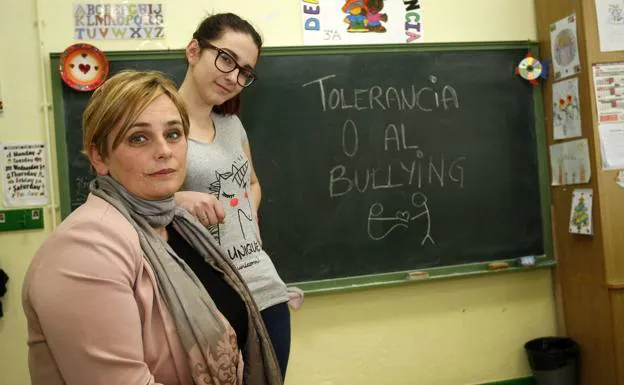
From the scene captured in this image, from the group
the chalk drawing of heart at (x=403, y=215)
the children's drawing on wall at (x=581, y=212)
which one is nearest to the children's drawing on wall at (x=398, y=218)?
the chalk drawing of heart at (x=403, y=215)

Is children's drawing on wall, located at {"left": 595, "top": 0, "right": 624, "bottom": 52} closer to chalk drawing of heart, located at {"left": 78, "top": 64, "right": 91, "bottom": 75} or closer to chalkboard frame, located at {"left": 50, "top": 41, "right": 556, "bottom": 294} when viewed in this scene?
chalkboard frame, located at {"left": 50, "top": 41, "right": 556, "bottom": 294}

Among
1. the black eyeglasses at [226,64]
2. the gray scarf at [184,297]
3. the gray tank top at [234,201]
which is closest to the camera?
the gray scarf at [184,297]

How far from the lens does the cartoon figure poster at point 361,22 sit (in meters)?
2.42

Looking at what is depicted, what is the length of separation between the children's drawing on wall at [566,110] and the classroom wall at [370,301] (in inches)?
13.4

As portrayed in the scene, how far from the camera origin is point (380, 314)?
8.30 ft

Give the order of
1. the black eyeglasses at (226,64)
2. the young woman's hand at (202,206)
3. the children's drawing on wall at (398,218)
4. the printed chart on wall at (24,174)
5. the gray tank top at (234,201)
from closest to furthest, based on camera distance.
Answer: the young woman's hand at (202,206) < the gray tank top at (234,201) < the black eyeglasses at (226,64) < the printed chart on wall at (24,174) < the children's drawing on wall at (398,218)

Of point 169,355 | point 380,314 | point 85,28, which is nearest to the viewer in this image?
point 169,355

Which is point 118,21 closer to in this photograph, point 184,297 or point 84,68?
point 84,68

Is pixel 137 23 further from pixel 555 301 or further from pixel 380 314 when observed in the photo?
pixel 555 301

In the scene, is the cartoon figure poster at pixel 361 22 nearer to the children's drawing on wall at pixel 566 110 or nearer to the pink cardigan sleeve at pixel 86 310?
the children's drawing on wall at pixel 566 110

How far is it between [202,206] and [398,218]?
1.28 metres

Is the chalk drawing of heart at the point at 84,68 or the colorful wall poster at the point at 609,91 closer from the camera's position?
the chalk drawing of heart at the point at 84,68

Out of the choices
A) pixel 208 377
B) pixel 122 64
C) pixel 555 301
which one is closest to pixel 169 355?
pixel 208 377

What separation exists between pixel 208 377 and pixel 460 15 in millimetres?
2179
